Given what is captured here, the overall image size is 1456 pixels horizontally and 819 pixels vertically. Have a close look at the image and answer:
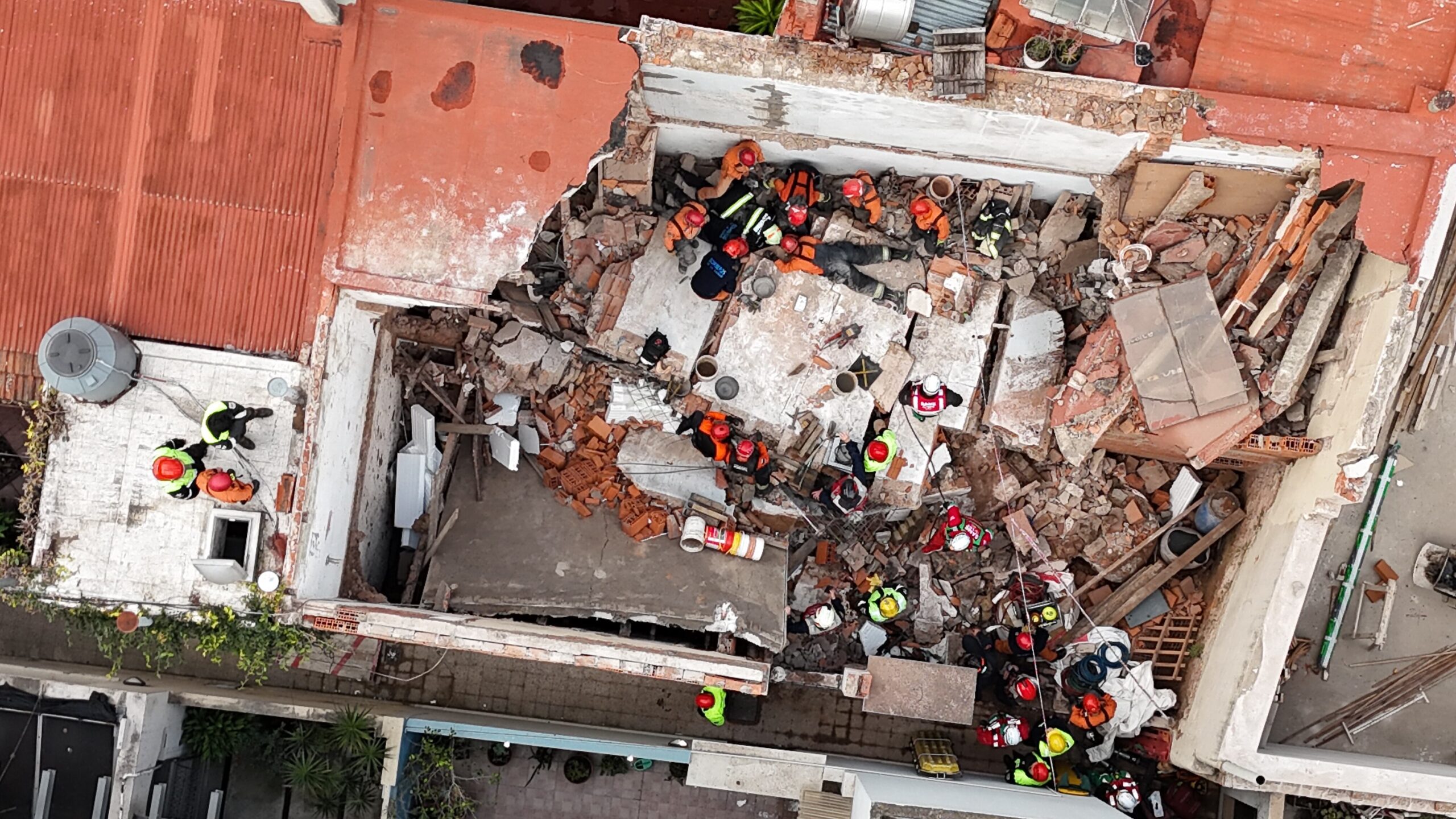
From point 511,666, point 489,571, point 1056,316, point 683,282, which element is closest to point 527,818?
point 511,666

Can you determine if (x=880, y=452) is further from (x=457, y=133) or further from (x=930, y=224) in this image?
(x=457, y=133)

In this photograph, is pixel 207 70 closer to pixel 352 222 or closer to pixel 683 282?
pixel 352 222

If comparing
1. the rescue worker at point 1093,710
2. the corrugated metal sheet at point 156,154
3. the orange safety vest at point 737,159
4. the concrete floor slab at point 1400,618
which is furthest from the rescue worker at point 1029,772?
the corrugated metal sheet at point 156,154

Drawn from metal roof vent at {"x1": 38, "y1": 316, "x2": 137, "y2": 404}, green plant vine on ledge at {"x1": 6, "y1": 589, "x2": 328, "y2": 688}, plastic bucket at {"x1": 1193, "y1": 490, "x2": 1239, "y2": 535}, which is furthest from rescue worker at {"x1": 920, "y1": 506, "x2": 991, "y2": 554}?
metal roof vent at {"x1": 38, "y1": 316, "x2": 137, "y2": 404}

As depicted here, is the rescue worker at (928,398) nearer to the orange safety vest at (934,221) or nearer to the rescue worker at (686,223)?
the orange safety vest at (934,221)

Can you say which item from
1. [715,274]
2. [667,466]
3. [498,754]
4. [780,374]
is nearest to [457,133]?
[715,274]

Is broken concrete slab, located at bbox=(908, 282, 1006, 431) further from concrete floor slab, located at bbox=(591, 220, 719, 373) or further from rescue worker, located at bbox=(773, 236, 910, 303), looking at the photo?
concrete floor slab, located at bbox=(591, 220, 719, 373)
